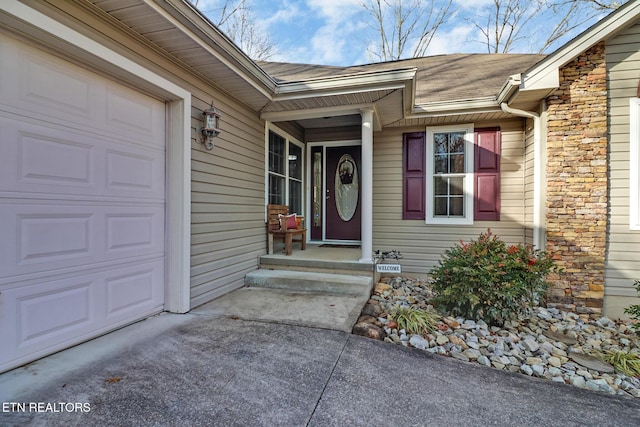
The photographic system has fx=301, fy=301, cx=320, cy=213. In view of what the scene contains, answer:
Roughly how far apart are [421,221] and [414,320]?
2.49 m

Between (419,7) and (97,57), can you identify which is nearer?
(97,57)

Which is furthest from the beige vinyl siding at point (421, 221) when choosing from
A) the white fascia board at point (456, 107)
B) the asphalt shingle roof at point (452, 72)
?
the asphalt shingle roof at point (452, 72)

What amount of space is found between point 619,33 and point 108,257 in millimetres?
6151

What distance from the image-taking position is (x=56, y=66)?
7.05ft

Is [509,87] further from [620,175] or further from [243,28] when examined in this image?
[243,28]

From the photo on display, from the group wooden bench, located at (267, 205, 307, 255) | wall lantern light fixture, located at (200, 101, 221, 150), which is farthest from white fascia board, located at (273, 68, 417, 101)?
wooden bench, located at (267, 205, 307, 255)

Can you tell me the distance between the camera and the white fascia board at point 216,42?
2.35m

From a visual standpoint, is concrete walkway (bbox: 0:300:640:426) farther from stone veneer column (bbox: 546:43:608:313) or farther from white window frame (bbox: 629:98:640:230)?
white window frame (bbox: 629:98:640:230)

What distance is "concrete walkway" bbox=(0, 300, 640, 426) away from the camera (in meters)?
1.60

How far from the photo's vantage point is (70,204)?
224cm

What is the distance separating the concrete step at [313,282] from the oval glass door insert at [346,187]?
6.85 feet

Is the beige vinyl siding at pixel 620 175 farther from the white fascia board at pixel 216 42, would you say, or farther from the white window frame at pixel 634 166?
the white fascia board at pixel 216 42

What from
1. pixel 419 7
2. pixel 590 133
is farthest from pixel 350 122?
pixel 419 7

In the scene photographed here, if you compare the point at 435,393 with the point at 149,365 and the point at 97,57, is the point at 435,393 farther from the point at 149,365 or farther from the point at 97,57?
the point at 97,57
